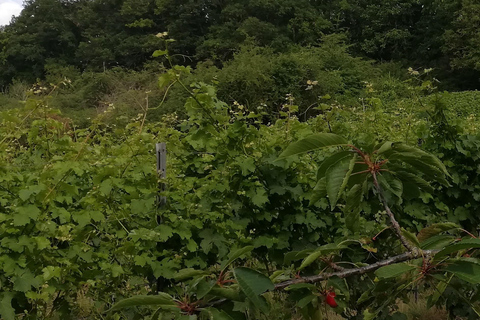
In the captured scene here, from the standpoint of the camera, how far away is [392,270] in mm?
802

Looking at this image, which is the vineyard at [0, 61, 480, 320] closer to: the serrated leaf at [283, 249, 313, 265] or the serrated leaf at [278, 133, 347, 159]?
the serrated leaf at [283, 249, 313, 265]

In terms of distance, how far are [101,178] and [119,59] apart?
115ft

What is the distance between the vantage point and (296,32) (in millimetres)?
31062

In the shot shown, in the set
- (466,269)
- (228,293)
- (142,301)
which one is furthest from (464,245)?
(142,301)

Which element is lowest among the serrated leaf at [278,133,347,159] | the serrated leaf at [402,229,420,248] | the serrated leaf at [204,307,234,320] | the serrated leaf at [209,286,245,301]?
the serrated leaf at [402,229,420,248]

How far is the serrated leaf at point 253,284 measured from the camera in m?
0.78

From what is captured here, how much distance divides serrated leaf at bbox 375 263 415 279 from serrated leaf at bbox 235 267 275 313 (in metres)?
0.18

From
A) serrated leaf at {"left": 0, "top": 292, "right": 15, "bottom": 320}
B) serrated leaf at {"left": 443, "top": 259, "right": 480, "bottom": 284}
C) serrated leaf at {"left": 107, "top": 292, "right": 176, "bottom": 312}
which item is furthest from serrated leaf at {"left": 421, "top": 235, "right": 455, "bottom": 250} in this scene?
serrated leaf at {"left": 0, "top": 292, "right": 15, "bottom": 320}

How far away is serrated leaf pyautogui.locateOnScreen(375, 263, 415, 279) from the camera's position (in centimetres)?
79

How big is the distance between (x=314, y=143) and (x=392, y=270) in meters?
0.26

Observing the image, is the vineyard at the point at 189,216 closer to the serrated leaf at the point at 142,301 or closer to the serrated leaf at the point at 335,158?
the serrated leaf at the point at 335,158

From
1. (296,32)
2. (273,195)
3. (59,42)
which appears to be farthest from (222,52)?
(273,195)

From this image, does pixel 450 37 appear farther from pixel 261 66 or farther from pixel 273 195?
pixel 273 195

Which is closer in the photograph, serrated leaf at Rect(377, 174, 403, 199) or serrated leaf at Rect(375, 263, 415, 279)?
serrated leaf at Rect(375, 263, 415, 279)
